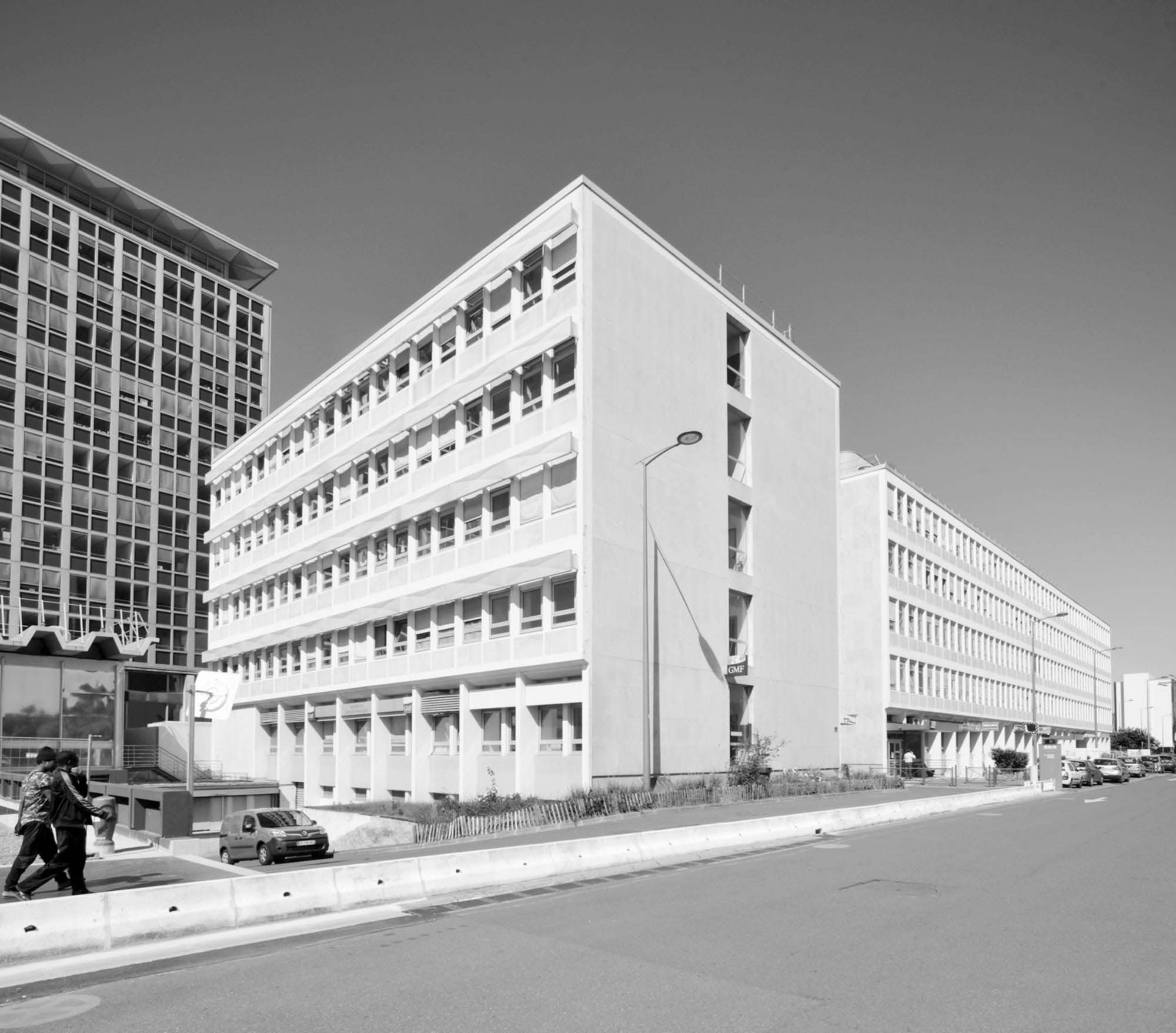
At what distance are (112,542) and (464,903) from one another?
70194 mm

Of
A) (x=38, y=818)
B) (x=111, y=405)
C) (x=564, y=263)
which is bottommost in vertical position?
(x=38, y=818)

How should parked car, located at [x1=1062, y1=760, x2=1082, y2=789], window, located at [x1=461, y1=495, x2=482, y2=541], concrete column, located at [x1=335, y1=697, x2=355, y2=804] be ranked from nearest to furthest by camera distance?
window, located at [x1=461, y1=495, x2=482, y2=541]
concrete column, located at [x1=335, y1=697, x2=355, y2=804]
parked car, located at [x1=1062, y1=760, x2=1082, y2=789]

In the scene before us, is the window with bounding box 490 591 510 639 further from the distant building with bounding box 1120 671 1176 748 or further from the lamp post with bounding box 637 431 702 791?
the distant building with bounding box 1120 671 1176 748

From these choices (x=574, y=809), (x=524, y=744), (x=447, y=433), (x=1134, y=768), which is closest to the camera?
(x=574, y=809)

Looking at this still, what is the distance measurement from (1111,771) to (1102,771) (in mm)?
1098

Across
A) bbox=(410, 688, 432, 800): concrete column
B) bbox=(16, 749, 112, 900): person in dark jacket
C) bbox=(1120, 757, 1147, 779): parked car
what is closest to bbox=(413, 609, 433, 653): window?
bbox=(410, 688, 432, 800): concrete column

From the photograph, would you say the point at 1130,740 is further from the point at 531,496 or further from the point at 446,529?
the point at 531,496

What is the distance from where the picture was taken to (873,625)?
6122 cm

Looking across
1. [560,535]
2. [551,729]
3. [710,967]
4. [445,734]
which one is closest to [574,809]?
[551,729]

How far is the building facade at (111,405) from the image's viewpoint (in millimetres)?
71750

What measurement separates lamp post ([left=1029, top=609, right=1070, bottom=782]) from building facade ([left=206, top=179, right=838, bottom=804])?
536 inches

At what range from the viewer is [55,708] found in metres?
47.5

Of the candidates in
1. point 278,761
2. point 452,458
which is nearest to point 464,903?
point 452,458

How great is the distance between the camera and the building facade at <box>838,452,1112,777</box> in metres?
61.3
